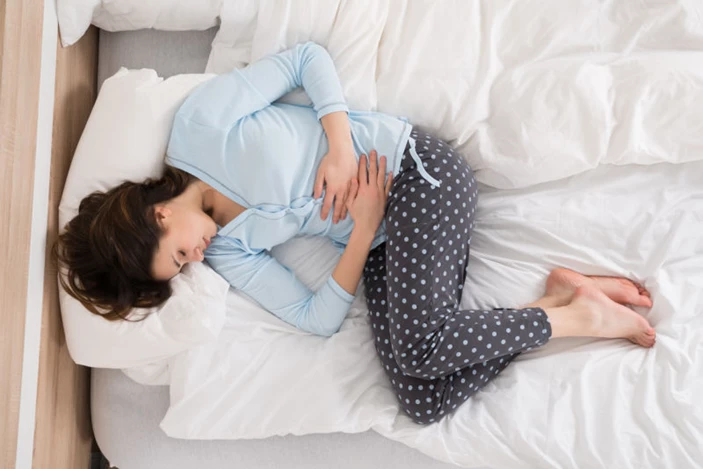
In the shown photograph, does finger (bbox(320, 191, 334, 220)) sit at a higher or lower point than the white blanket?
lower

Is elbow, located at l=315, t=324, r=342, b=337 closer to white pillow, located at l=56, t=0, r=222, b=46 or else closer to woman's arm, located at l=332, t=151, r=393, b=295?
woman's arm, located at l=332, t=151, r=393, b=295

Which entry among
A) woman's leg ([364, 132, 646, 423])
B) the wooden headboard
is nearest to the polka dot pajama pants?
woman's leg ([364, 132, 646, 423])

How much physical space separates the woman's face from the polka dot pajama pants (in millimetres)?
361

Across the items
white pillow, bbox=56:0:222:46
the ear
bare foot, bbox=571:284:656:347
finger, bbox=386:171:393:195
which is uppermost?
white pillow, bbox=56:0:222:46

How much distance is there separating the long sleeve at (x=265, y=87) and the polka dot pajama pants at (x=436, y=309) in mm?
198

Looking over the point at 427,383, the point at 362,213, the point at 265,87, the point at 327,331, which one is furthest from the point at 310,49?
the point at 427,383

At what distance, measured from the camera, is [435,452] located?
4.24 ft

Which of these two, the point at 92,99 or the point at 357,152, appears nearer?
the point at 357,152

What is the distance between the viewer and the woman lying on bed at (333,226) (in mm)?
1244

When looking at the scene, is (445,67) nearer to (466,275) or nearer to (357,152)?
(357,152)

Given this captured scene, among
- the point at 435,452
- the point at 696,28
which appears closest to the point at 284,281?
the point at 435,452

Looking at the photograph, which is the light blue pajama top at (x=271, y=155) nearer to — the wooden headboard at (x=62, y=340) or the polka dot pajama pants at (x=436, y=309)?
the polka dot pajama pants at (x=436, y=309)

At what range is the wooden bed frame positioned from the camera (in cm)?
107

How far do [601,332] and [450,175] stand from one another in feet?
1.38
